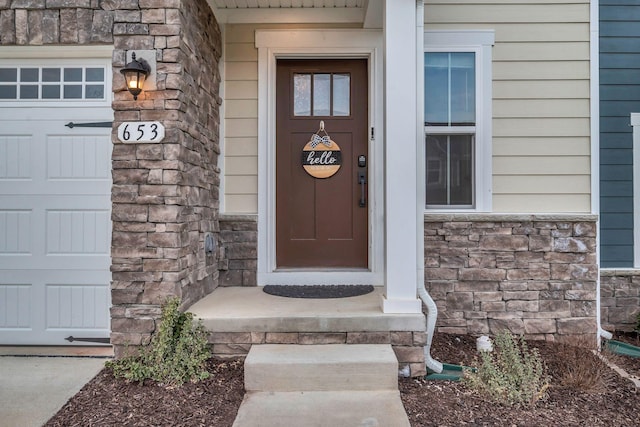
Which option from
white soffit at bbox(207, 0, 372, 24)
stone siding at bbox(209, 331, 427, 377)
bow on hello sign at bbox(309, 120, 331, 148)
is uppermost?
white soffit at bbox(207, 0, 372, 24)

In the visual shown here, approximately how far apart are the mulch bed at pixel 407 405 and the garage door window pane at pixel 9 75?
7.33ft

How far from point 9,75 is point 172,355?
2399 mm

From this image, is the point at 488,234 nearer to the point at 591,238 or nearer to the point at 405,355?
the point at 591,238

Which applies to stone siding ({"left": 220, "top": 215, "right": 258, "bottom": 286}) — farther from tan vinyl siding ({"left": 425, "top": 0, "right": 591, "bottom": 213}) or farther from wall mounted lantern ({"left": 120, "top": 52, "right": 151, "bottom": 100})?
tan vinyl siding ({"left": 425, "top": 0, "right": 591, "bottom": 213})

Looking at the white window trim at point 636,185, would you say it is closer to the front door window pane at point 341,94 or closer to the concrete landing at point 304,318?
the concrete landing at point 304,318

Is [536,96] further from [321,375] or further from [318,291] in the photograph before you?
[321,375]

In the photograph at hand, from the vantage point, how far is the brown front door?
387 cm

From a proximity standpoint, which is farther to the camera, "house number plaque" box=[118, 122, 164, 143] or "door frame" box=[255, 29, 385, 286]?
"door frame" box=[255, 29, 385, 286]

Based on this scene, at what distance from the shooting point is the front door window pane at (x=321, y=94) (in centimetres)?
390

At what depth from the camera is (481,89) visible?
145 inches

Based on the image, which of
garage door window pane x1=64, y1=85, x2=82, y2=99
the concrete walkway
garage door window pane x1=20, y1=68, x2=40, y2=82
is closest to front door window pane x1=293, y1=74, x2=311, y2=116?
garage door window pane x1=64, y1=85, x2=82, y2=99

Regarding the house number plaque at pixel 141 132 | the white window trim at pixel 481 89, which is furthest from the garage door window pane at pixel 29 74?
the white window trim at pixel 481 89

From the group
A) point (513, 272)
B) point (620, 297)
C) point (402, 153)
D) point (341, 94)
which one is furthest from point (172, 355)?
point (620, 297)

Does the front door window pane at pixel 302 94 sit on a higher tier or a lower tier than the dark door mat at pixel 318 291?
higher
